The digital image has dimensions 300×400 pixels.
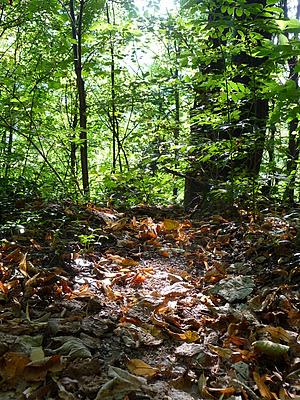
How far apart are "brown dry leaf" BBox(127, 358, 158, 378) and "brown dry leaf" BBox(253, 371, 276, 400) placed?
0.47 metres

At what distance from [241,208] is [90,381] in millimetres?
2941

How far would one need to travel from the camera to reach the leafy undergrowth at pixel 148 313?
1.64m

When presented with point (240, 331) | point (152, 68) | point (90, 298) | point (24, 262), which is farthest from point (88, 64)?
point (152, 68)

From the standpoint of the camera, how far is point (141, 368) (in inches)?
68.6

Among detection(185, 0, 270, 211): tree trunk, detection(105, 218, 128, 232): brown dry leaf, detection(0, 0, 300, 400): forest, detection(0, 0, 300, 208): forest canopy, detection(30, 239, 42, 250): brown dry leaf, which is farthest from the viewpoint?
detection(105, 218, 128, 232): brown dry leaf

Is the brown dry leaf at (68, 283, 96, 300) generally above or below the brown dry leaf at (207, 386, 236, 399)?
above

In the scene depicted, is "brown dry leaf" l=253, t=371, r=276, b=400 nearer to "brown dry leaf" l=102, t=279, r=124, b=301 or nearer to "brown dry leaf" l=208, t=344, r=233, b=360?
"brown dry leaf" l=208, t=344, r=233, b=360

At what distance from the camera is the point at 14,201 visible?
13.3 ft

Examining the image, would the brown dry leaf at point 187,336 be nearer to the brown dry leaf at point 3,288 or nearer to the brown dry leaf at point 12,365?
the brown dry leaf at point 12,365

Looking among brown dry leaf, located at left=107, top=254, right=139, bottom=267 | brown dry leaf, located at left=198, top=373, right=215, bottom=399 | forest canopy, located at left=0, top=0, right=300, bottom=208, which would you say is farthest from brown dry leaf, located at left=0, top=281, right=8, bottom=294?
forest canopy, located at left=0, top=0, right=300, bottom=208

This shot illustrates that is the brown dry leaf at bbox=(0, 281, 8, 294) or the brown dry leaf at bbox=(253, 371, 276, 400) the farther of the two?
the brown dry leaf at bbox=(0, 281, 8, 294)

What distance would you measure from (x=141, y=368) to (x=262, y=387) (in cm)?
56

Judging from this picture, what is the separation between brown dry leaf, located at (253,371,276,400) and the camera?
1626mm

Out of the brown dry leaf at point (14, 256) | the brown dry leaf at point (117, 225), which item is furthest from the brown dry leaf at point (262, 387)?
the brown dry leaf at point (117, 225)
